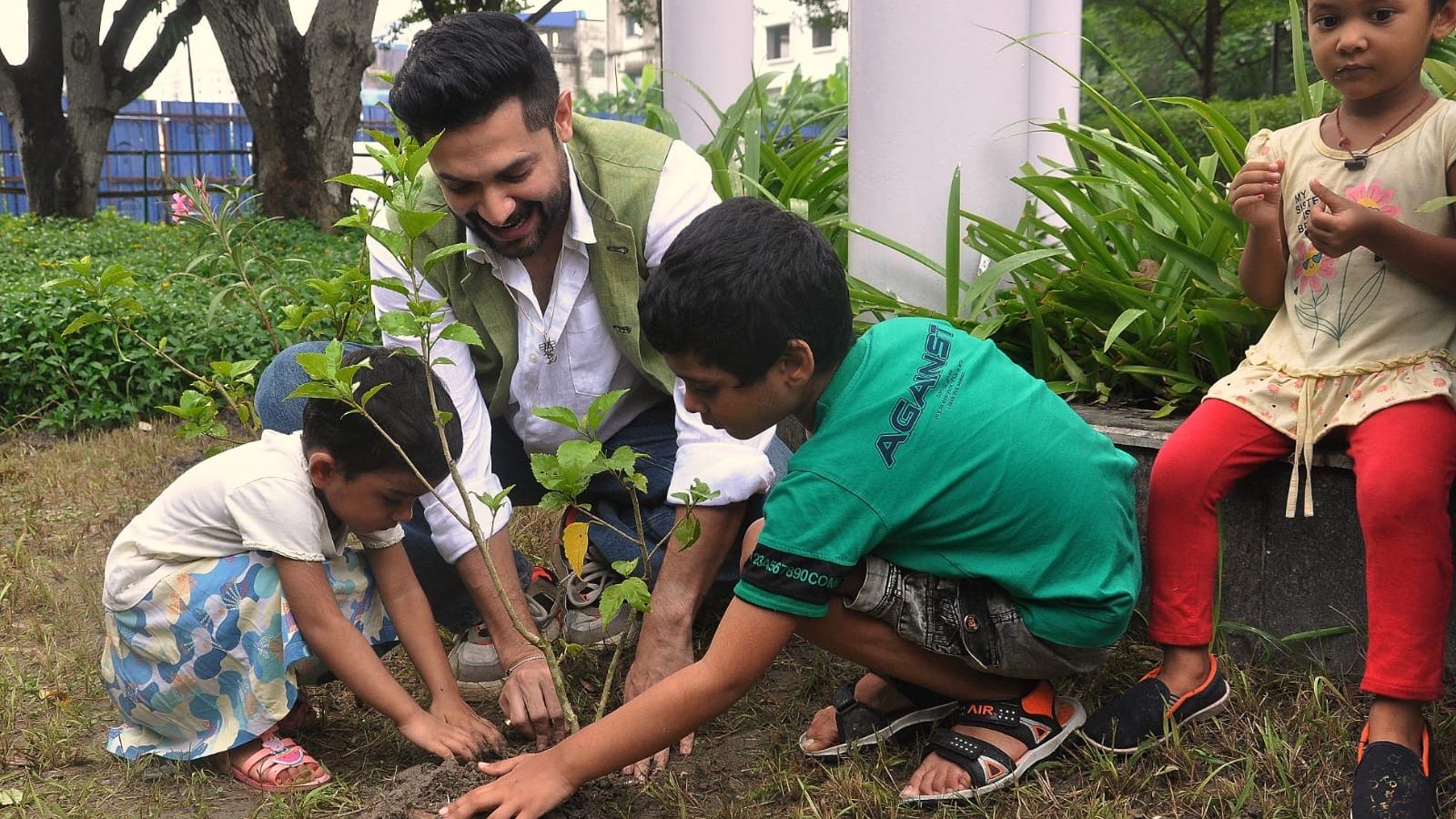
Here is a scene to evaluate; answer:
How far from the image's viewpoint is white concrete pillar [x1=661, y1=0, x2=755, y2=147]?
4816 millimetres

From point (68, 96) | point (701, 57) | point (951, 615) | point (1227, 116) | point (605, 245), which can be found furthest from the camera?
point (68, 96)

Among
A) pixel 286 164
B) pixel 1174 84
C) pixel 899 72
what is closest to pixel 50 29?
pixel 286 164

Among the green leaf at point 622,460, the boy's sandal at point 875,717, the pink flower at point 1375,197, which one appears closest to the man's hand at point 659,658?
the boy's sandal at point 875,717

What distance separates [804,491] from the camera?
175 cm

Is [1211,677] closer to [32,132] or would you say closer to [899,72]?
[899,72]

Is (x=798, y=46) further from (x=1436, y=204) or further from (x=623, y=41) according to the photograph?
(x=1436, y=204)

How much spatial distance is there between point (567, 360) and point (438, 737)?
785 millimetres

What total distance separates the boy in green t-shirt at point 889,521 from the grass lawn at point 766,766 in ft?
0.31

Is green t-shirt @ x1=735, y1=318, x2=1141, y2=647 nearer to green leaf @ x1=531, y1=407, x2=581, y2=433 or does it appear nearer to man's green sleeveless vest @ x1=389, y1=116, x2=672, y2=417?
green leaf @ x1=531, y1=407, x2=581, y2=433

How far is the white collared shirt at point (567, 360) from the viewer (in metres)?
2.35

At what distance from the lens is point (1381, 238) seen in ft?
6.41

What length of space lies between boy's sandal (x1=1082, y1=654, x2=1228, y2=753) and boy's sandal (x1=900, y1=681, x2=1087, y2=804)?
0.04 metres

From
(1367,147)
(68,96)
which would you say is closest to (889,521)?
(1367,147)

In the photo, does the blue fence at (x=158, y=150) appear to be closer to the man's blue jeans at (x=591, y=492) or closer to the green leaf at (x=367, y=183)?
the man's blue jeans at (x=591, y=492)
